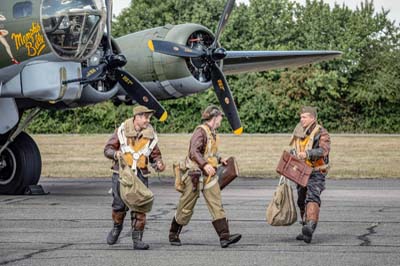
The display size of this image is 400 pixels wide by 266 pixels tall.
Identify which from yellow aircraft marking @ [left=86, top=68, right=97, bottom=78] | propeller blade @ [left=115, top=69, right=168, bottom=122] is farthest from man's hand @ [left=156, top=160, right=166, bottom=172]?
propeller blade @ [left=115, top=69, right=168, bottom=122]

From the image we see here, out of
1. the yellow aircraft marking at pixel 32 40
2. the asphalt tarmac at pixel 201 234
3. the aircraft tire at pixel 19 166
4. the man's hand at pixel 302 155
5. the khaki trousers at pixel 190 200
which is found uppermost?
the yellow aircraft marking at pixel 32 40

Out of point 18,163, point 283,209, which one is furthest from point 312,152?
point 18,163

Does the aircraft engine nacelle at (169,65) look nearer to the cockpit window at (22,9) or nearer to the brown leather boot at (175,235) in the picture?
the cockpit window at (22,9)

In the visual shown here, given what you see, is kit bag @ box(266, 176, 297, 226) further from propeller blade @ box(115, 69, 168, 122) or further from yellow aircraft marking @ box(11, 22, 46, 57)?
propeller blade @ box(115, 69, 168, 122)

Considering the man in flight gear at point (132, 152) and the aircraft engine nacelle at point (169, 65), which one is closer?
the man in flight gear at point (132, 152)

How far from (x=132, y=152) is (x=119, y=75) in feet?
25.1

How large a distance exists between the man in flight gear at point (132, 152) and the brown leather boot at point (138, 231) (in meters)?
0.07

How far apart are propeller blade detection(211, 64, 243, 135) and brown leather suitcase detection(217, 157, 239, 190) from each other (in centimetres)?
856

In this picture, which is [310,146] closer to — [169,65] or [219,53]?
[219,53]

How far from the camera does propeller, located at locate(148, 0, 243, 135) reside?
2070 cm

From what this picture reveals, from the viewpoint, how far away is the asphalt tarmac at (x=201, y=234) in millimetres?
11469

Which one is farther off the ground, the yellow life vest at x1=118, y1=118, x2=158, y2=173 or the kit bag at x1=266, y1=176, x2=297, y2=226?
the yellow life vest at x1=118, y1=118, x2=158, y2=173

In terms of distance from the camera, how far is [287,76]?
5800cm

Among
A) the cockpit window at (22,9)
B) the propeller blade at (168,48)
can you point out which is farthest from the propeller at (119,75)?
the cockpit window at (22,9)
